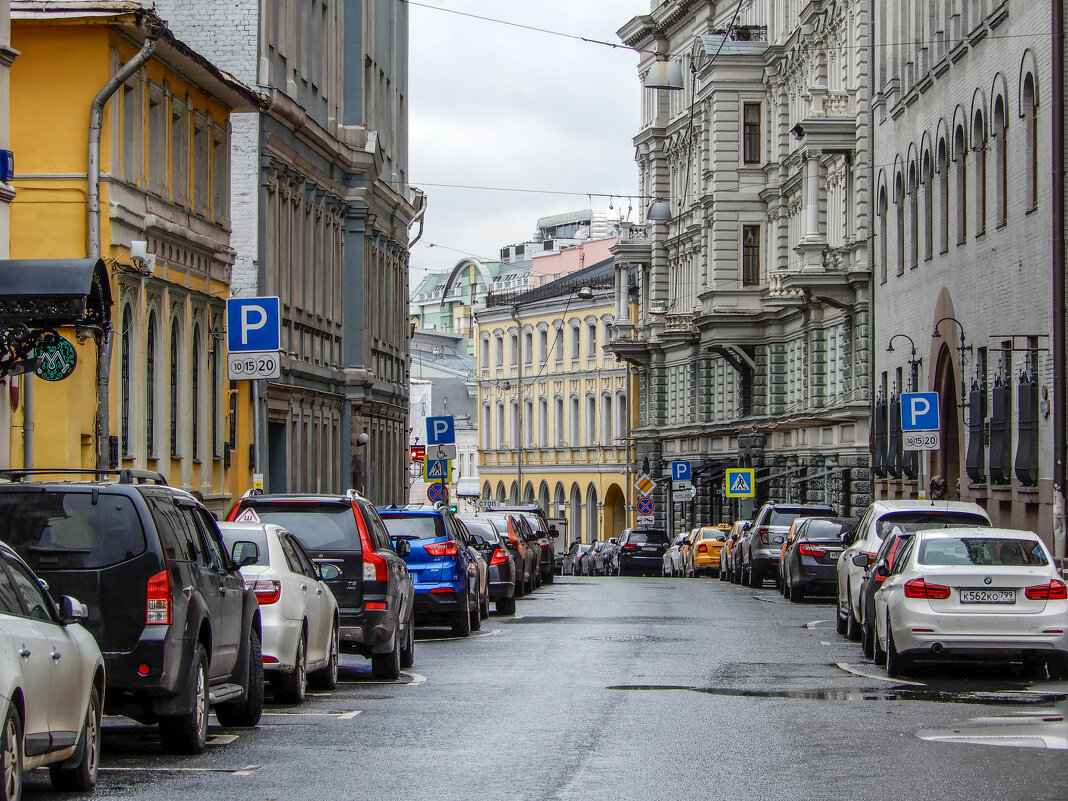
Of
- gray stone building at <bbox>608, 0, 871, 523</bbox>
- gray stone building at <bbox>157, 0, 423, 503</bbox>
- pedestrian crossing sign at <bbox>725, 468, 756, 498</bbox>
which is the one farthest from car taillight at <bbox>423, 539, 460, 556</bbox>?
pedestrian crossing sign at <bbox>725, 468, 756, 498</bbox>

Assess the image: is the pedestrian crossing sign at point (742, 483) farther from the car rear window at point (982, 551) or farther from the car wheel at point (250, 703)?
the car wheel at point (250, 703)

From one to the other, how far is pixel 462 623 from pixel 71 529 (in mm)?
12652

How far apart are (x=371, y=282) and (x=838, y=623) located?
24.5 metres

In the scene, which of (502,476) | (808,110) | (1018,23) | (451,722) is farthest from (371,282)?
(502,476)

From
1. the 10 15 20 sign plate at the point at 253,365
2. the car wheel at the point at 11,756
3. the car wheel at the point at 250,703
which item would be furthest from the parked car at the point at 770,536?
the car wheel at the point at 11,756

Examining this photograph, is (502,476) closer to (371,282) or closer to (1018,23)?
(371,282)

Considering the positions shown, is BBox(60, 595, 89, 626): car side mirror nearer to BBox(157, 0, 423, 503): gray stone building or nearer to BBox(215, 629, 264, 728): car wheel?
BBox(215, 629, 264, 728): car wheel

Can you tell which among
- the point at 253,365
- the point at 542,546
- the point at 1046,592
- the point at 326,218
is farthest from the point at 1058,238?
the point at 326,218

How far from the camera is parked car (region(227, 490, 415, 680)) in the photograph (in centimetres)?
1795

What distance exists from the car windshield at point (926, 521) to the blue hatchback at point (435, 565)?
16.2 feet

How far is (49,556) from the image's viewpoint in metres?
11.8

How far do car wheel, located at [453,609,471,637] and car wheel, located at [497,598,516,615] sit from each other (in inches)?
204

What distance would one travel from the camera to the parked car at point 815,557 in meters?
33.6

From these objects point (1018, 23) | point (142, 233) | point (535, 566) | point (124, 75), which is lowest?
point (535, 566)
